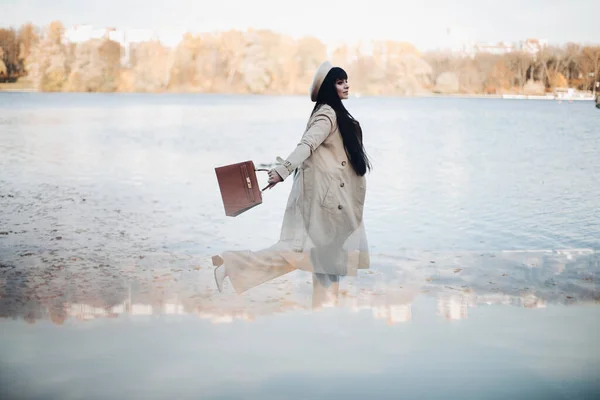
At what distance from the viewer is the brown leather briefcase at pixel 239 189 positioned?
15.8 feet

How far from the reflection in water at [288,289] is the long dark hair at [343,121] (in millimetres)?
1080

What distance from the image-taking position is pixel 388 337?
505 cm

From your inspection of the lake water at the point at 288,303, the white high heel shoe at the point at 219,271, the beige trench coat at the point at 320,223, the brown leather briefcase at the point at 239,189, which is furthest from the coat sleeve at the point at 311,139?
the lake water at the point at 288,303

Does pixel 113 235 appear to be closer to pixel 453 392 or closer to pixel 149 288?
pixel 149 288

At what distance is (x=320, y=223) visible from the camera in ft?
16.3

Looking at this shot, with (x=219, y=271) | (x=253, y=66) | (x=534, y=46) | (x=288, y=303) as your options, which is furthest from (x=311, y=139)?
(x=253, y=66)

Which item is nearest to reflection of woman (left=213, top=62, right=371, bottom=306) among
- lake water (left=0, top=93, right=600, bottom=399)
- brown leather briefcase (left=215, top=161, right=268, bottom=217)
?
brown leather briefcase (left=215, top=161, right=268, bottom=217)

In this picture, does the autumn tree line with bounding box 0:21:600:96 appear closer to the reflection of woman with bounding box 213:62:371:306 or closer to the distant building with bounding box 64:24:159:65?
the distant building with bounding box 64:24:159:65

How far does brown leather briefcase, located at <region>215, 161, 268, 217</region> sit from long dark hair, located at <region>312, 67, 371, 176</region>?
0.57 m

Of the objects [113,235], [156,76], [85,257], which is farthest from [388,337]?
[156,76]

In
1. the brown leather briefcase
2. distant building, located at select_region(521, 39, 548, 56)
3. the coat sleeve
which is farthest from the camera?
distant building, located at select_region(521, 39, 548, 56)

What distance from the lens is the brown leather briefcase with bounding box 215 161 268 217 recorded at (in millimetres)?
4812

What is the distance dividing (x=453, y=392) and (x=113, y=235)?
256 inches

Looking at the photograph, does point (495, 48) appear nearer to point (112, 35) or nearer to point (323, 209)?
point (112, 35)
